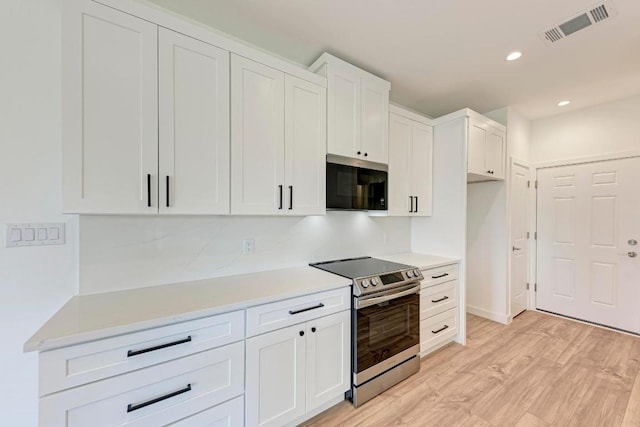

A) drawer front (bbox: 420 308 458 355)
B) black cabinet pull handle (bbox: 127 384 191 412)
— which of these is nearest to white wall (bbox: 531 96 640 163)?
drawer front (bbox: 420 308 458 355)

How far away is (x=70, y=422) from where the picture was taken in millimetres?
1065

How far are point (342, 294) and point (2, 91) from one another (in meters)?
2.30

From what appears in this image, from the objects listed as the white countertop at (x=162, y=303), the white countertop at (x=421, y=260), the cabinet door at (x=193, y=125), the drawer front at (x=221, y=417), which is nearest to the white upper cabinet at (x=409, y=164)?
the white countertop at (x=421, y=260)

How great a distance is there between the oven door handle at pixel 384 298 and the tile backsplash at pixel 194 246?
71 cm

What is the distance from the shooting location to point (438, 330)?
2684 mm

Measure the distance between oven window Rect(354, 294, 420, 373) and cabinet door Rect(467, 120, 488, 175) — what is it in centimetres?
164

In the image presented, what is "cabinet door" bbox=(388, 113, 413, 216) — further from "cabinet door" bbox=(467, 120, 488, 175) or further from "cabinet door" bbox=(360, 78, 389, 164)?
"cabinet door" bbox=(467, 120, 488, 175)

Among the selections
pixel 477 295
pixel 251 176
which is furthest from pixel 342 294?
pixel 477 295

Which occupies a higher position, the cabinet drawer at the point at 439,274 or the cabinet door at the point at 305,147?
the cabinet door at the point at 305,147

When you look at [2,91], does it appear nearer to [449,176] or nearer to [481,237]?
[449,176]

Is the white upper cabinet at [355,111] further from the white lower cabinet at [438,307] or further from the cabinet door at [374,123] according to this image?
the white lower cabinet at [438,307]

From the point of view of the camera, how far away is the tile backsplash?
1580 mm

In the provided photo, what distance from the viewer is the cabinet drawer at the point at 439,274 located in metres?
2.56

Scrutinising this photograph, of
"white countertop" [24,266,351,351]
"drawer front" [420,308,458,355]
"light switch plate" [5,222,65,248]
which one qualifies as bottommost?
"drawer front" [420,308,458,355]
